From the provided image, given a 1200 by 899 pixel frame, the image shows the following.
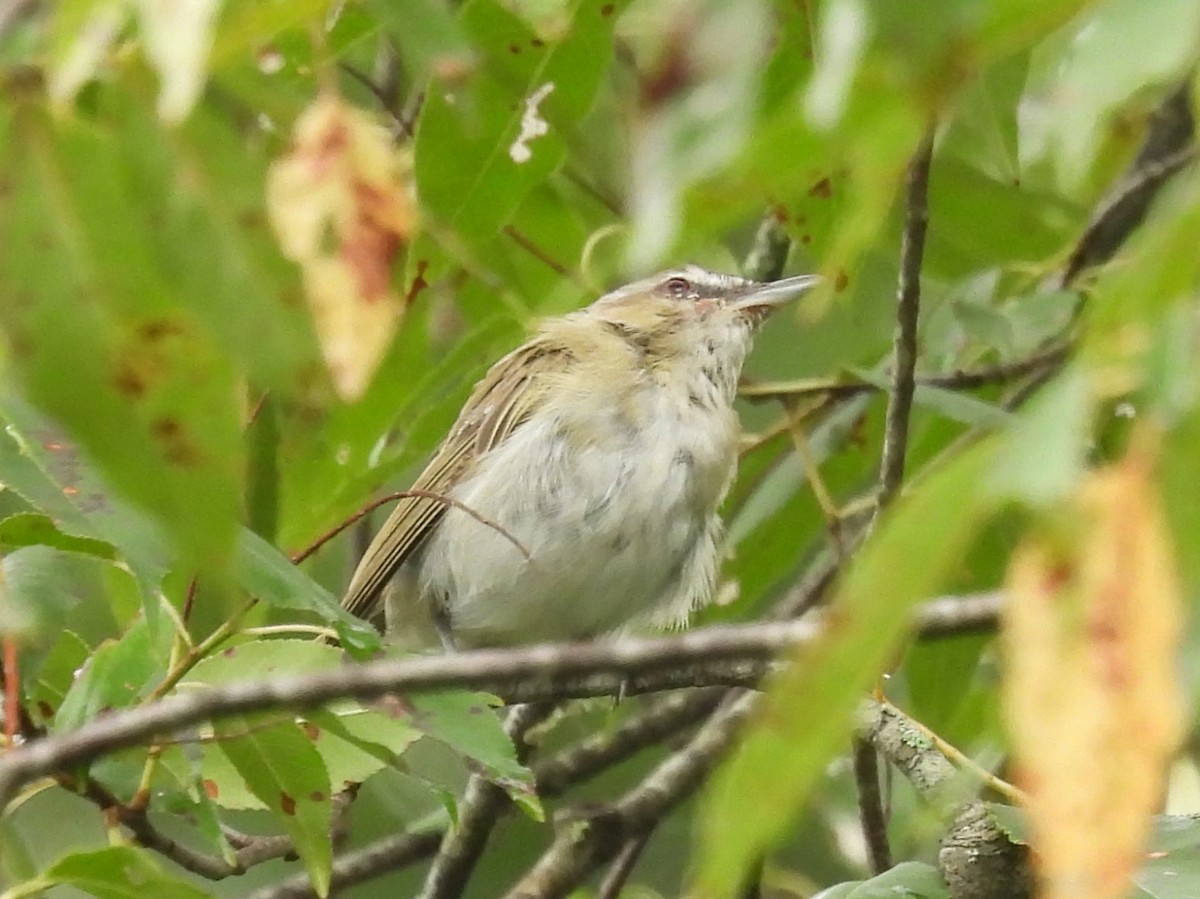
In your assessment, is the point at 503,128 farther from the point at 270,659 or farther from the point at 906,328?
the point at 270,659

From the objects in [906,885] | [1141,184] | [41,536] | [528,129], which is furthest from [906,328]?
[1141,184]

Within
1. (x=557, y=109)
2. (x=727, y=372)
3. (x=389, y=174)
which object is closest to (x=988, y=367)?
(x=727, y=372)

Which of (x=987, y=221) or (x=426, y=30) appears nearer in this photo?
(x=426, y=30)

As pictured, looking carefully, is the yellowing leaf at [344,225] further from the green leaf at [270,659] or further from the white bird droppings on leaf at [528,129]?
the white bird droppings on leaf at [528,129]

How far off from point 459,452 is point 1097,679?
12.6 ft

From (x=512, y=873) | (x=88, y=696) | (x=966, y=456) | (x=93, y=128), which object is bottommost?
(x=512, y=873)

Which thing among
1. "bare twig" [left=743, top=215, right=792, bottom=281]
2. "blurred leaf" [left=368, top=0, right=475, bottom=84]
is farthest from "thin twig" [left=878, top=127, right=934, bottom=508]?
"bare twig" [left=743, top=215, right=792, bottom=281]

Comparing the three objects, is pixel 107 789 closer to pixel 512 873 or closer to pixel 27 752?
pixel 27 752

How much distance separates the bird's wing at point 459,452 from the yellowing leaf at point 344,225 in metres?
3.01

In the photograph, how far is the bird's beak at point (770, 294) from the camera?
4.70m

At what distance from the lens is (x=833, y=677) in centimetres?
108

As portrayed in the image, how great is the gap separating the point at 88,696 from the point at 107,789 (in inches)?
9.6

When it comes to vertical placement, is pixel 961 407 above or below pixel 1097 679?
above

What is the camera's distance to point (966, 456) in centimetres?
114
